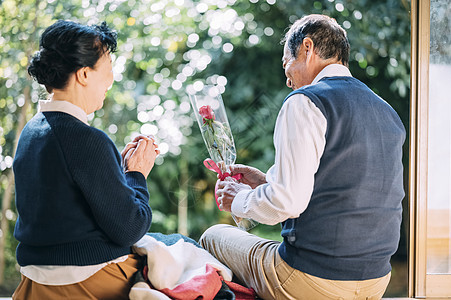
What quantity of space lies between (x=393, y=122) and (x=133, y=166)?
0.89 m

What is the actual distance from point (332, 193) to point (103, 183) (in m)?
0.70

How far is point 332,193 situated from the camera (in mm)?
1539

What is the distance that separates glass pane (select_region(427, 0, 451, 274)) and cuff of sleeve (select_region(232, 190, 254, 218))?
1259mm

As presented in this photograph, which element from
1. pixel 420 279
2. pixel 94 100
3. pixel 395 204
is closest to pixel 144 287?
pixel 94 100

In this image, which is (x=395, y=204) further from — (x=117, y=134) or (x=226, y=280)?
(x=117, y=134)

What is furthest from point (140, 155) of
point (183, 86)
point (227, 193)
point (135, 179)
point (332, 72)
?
point (183, 86)

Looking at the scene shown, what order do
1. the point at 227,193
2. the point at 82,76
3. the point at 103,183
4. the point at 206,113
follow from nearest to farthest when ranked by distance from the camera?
the point at 103,183 → the point at 82,76 → the point at 227,193 → the point at 206,113

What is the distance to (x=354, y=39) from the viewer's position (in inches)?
134

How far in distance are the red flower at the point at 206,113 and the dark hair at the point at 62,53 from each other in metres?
0.57

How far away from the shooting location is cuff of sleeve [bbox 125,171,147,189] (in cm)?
164

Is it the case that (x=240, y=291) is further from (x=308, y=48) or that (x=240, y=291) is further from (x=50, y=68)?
(x=50, y=68)

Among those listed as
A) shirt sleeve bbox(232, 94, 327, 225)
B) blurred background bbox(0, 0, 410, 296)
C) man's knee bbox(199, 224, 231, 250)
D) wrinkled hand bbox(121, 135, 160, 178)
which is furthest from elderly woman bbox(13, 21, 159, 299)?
blurred background bbox(0, 0, 410, 296)

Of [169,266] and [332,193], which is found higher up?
[332,193]

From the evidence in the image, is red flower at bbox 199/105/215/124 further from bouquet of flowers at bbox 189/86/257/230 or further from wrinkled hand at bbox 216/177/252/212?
wrinkled hand at bbox 216/177/252/212
